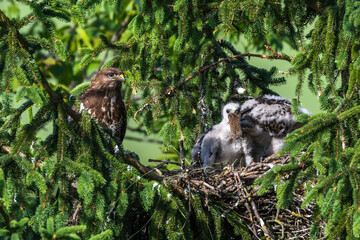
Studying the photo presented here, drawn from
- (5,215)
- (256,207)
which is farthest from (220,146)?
Answer: (5,215)

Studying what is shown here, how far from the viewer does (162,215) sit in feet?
14.9

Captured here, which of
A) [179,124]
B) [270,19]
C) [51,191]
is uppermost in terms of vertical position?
[270,19]

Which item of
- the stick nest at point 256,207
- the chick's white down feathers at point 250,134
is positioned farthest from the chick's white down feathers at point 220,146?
the stick nest at point 256,207

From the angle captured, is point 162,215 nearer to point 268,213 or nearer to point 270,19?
point 268,213

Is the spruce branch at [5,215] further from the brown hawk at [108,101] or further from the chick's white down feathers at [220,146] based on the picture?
the chick's white down feathers at [220,146]

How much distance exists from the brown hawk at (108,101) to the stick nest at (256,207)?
4.35 ft

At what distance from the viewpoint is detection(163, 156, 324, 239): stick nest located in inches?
195

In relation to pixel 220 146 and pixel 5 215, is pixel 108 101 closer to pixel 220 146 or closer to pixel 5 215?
pixel 220 146

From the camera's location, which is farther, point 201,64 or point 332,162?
point 201,64

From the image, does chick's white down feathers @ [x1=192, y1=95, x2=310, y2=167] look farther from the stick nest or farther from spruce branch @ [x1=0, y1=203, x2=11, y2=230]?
spruce branch @ [x1=0, y1=203, x2=11, y2=230]

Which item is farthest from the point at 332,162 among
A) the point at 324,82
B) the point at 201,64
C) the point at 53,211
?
the point at 201,64

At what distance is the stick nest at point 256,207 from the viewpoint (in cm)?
494

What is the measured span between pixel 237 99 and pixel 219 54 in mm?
593

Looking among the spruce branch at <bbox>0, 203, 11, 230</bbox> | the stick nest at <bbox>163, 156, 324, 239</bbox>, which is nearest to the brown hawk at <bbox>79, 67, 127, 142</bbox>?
the stick nest at <bbox>163, 156, 324, 239</bbox>
